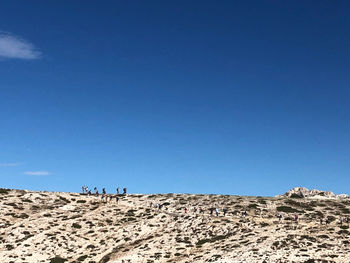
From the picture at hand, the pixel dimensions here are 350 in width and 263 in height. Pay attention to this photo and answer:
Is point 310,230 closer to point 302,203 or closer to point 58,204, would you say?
point 302,203

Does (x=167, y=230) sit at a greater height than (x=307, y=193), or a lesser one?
lesser

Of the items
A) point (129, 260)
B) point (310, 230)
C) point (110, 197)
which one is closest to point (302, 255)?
point (310, 230)

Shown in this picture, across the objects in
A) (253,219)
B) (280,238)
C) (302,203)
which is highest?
(302,203)

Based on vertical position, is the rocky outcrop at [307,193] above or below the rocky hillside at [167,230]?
above

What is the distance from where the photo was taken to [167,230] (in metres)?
72.9

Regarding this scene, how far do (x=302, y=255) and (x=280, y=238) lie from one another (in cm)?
727

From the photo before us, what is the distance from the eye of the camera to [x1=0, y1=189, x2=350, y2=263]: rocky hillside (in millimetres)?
57375

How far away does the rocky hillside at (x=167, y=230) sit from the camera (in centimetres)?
5738

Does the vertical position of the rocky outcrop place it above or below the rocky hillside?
above

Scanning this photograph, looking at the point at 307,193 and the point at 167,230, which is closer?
the point at 167,230

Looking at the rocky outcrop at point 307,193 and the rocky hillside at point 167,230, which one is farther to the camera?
the rocky outcrop at point 307,193

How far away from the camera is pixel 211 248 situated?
201ft

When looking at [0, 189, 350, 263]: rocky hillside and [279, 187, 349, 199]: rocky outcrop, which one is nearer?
[0, 189, 350, 263]: rocky hillside

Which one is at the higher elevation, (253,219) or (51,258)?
(253,219)
